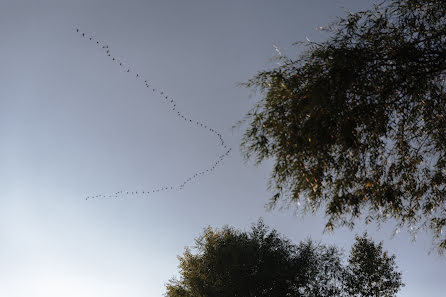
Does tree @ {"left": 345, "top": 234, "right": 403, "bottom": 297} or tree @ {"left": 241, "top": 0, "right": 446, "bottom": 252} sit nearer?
tree @ {"left": 241, "top": 0, "right": 446, "bottom": 252}

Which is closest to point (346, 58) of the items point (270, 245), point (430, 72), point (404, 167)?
point (430, 72)

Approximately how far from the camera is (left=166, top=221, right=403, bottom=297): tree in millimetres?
30609

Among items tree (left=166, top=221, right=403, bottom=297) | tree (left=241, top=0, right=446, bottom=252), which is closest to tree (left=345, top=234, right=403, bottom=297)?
tree (left=166, top=221, right=403, bottom=297)

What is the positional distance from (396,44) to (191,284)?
27.3 meters

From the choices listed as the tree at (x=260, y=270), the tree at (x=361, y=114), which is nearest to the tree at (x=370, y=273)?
the tree at (x=260, y=270)

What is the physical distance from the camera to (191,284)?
104 ft

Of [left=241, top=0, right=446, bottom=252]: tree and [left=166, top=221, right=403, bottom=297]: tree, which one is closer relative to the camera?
[left=241, top=0, right=446, bottom=252]: tree

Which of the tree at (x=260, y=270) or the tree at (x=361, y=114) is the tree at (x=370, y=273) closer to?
the tree at (x=260, y=270)

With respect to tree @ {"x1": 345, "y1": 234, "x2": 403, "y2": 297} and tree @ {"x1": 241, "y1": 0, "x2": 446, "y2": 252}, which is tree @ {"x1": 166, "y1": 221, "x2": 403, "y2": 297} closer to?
tree @ {"x1": 345, "y1": 234, "x2": 403, "y2": 297}

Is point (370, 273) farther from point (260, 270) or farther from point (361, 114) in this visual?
point (361, 114)

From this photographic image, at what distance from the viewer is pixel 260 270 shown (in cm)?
3172

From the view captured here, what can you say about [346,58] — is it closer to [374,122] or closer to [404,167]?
[374,122]

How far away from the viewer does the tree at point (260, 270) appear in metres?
30.6

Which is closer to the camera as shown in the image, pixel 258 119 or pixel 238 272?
pixel 258 119
